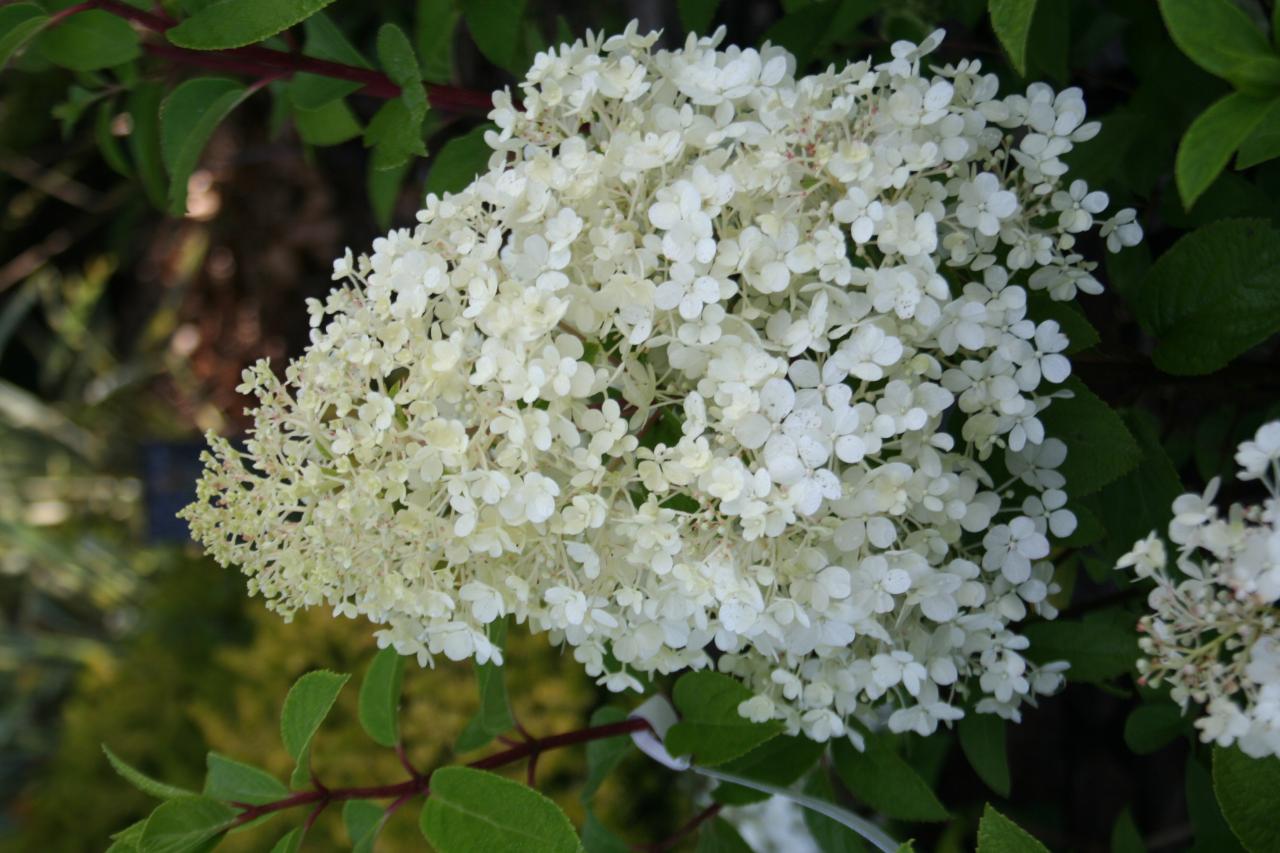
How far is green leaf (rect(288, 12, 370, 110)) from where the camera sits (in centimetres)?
101

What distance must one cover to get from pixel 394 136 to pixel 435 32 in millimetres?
176

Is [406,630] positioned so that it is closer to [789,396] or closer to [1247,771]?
[789,396]

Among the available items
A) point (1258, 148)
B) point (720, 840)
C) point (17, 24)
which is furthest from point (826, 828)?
point (17, 24)

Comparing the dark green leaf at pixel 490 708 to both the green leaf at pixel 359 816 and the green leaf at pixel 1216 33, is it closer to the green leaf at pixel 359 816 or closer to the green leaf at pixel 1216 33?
the green leaf at pixel 359 816

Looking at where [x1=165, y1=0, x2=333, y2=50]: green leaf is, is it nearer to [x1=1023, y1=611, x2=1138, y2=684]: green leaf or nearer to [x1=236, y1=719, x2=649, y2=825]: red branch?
[x1=236, y1=719, x2=649, y2=825]: red branch

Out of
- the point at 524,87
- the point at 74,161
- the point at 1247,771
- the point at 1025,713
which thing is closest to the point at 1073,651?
the point at 1247,771

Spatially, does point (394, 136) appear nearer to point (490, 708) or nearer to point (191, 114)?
point (191, 114)

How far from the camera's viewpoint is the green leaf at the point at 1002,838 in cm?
63

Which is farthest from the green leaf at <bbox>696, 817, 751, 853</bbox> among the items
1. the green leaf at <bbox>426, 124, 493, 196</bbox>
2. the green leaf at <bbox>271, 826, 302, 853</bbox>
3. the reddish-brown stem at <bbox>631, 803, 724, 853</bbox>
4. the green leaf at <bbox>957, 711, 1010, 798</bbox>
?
the green leaf at <bbox>426, 124, 493, 196</bbox>

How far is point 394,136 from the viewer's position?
913 mm

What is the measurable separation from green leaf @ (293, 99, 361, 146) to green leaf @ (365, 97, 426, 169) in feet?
0.50

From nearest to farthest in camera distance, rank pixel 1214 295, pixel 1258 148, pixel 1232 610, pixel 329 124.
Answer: pixel 1232 610 → pixel 1258 148 → pixel 1214 295 → pixel 329 124

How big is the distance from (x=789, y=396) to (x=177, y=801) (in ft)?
1.79

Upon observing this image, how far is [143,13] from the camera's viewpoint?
938 millimetres
